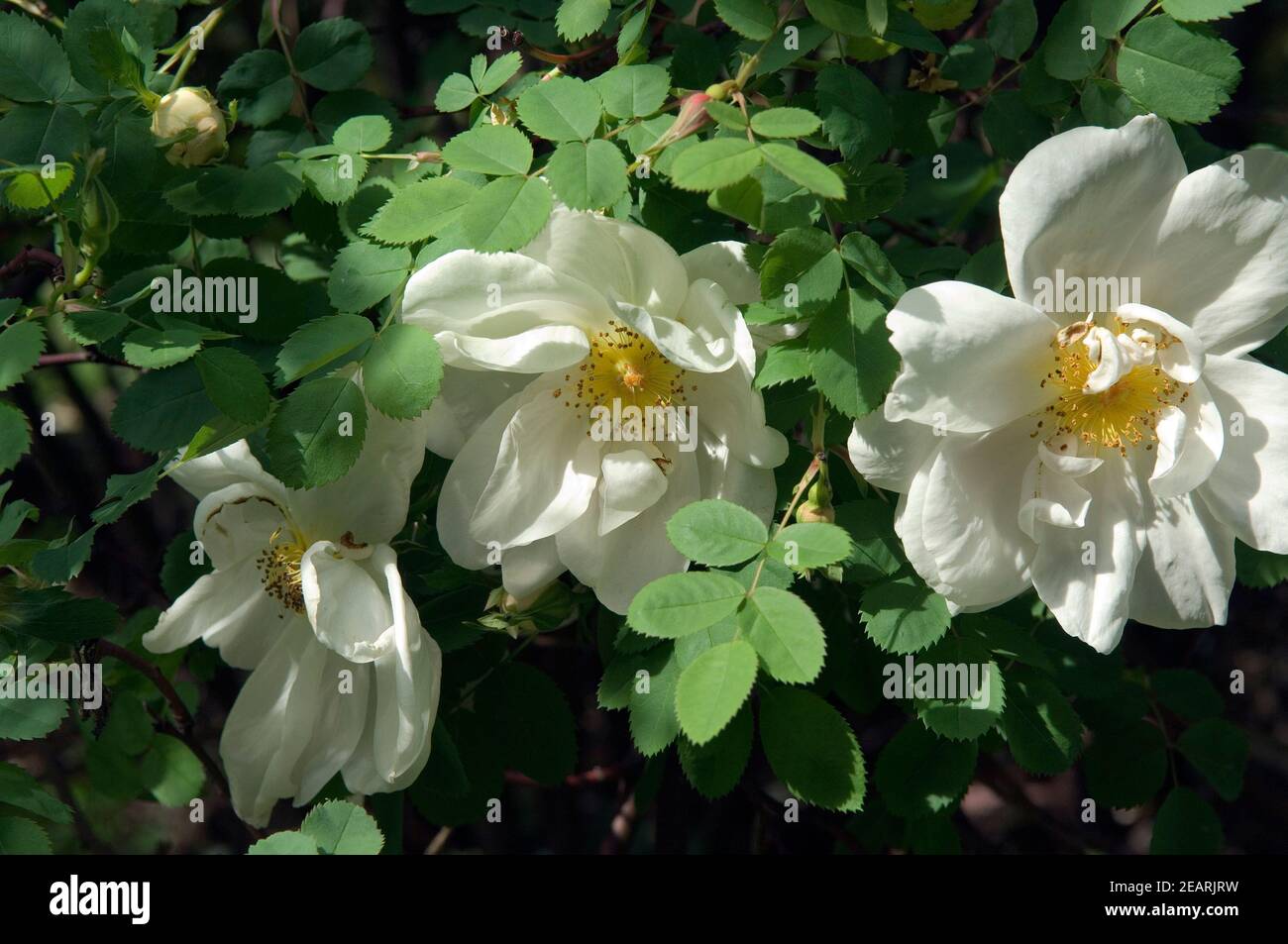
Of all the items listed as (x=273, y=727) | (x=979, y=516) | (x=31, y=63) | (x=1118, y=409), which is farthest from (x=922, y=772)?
(x=31, y=63)

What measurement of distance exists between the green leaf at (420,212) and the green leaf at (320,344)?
0.11 m

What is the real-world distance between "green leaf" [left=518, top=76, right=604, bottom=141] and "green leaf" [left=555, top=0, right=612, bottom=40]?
0.29 ft

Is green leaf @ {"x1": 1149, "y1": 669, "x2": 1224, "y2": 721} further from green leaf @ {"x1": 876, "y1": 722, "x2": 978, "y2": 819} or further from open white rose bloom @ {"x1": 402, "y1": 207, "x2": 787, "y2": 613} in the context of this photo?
open white rose bloom @ {"x1": 402, "y1": 207, "x2": 787, "y2": 613}

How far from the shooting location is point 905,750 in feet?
5.44

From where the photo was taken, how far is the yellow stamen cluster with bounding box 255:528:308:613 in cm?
161

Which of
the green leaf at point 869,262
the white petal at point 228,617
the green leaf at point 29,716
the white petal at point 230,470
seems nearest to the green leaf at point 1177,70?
the green leaf at point 869,262

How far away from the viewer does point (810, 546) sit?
1.35 m

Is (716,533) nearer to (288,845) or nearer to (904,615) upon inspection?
(904,615)

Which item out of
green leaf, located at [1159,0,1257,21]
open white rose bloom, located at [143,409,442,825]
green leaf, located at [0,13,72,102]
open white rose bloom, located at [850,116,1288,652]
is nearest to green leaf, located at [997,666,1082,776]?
open white rose bloom, located at [850,116,1288,652]

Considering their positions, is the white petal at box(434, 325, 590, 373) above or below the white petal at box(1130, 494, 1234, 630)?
above

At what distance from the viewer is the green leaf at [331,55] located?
185cm

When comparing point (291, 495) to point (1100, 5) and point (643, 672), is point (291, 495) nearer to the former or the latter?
point (643, 672)
